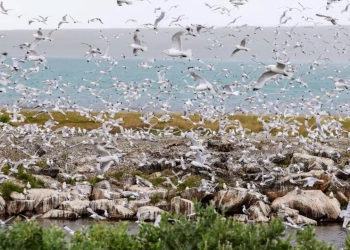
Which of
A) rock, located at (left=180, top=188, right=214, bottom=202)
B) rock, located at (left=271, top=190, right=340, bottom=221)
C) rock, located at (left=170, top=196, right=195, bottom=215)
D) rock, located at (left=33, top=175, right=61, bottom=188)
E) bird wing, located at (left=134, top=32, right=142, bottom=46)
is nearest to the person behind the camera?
bird wing, located at (left=134, top=32, right=142, bottom=46)

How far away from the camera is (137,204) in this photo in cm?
3117

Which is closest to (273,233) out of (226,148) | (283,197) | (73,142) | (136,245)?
(136,245)

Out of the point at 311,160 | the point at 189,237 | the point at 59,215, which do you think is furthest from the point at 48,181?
the point at 189,237

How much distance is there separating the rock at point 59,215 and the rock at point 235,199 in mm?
5613

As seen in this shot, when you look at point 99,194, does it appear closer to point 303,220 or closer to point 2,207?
point 2,207

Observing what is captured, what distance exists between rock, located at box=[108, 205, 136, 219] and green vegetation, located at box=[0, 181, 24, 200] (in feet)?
13.8

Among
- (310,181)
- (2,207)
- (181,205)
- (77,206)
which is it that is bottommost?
(2,207)

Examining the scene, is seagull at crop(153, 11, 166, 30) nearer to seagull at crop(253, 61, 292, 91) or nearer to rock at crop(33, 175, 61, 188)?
rock at crop(33, 175, 61, 188)

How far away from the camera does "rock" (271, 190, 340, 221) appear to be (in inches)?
1206

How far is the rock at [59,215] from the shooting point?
3052 centimetres

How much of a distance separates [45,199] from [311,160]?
12045 mm

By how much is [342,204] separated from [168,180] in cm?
726

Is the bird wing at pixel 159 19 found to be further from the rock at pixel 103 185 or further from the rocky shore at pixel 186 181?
the rock at pixel 103 185

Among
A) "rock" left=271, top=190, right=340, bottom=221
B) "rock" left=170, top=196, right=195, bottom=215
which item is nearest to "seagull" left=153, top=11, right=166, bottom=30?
A: "rock" left=170, top=196, right=195, bottom=215
